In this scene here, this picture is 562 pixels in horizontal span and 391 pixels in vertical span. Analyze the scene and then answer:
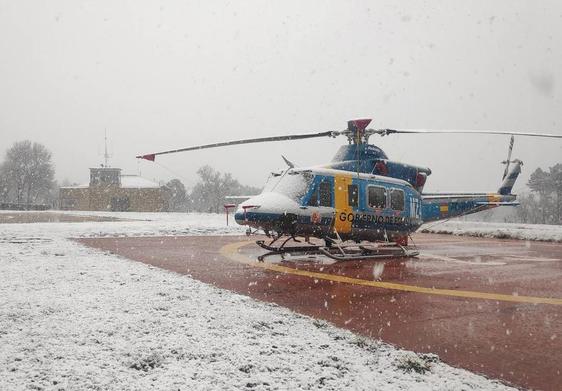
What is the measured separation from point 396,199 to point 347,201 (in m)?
1.69

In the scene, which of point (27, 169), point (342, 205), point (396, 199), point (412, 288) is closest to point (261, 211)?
point (342, 205)

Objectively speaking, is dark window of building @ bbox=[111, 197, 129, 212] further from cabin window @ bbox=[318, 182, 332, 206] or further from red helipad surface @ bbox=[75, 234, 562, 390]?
cabin window @ bbox=[318, 182, 332, 206]

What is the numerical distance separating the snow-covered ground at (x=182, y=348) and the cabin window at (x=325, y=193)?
4.51 meters

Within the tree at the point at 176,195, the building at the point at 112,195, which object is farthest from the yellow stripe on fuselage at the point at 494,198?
the tree at the point at 176,195

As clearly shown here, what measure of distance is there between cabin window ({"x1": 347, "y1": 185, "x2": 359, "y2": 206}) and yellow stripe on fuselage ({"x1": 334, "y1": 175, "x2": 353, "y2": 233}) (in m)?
0.07

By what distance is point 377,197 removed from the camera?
10555mm

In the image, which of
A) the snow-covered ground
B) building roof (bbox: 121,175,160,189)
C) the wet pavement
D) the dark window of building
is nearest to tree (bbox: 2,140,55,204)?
building roof (bbox: 121,175,160,189)

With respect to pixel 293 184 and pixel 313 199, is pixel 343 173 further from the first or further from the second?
pixel 293 184

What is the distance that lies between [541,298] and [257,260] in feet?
19.4

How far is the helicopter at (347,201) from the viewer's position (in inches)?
368

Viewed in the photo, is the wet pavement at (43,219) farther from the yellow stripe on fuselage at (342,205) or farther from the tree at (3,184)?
the tree at (3,184)

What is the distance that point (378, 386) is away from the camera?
2857 mm

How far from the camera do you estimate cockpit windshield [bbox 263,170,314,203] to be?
956 centimetres

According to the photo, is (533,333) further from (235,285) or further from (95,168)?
(95,168)
